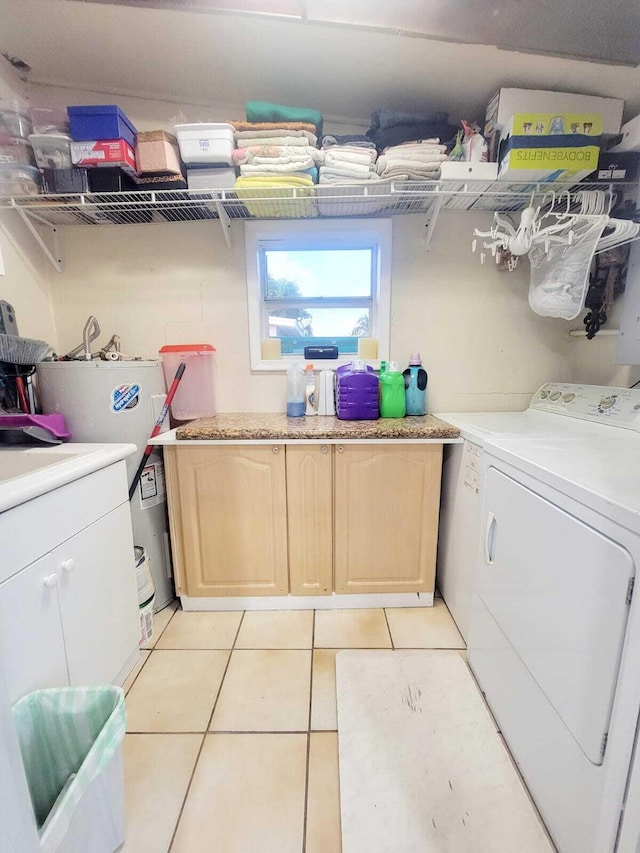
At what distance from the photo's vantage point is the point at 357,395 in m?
1.72

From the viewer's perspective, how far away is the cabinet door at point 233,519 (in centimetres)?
156

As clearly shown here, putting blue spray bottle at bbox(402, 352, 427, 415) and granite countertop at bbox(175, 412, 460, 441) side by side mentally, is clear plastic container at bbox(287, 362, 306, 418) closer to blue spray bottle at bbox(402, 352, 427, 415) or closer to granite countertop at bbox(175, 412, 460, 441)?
granite countertop at bbox(175, 412, 460, 441)

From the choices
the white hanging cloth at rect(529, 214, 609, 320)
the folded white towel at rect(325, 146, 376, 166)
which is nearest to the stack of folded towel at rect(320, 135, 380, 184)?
the folded white towel at rect(325, 146, 376, 166)

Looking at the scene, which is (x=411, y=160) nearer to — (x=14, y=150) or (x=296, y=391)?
(x=296, y=391)

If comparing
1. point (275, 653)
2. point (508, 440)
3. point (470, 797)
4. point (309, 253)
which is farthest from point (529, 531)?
point (309, 253)

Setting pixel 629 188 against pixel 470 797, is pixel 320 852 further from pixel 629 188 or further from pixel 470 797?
pixel 629 188

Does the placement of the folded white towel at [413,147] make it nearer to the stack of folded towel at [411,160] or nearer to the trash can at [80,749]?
the stack of folded towel at [411,160]

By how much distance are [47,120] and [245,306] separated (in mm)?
1099

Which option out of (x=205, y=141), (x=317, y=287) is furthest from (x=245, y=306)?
(x=205, y=141)

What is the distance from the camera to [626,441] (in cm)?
121

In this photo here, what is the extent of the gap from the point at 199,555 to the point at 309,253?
1.75 m

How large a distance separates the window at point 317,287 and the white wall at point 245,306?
0.07 m

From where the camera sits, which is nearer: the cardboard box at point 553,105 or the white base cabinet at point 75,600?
the white base cabinet at point 75,600

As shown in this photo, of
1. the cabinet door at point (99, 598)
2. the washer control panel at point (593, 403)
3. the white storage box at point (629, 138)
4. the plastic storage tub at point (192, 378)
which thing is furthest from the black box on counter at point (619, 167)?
the cabinet door at point (99, 598)
